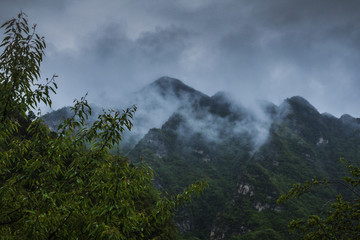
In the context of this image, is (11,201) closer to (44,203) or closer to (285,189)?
(44,203)

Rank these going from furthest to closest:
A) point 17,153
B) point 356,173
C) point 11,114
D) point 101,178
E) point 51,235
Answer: point 356,173 → point 17,153 → point 101,178 → point 11,114 → point 51,235

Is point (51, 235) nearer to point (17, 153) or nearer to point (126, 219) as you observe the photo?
point (126, 219)

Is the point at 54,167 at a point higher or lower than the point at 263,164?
lower

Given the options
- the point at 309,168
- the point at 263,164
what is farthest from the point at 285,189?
the point at 309,168

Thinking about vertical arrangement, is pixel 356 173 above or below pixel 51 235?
above

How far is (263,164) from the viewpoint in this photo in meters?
183

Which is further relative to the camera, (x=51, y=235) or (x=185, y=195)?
(x=185, y=195)

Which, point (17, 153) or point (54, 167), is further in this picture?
point (17, 153)

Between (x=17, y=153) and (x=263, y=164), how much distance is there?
194018mm

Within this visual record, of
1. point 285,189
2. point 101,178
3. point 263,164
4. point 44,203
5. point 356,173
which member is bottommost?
point 44,203

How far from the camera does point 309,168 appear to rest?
609ft

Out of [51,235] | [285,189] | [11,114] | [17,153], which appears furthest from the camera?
[285,189]

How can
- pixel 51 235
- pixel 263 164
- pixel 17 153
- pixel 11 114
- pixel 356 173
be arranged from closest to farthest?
pixel 51 235 → pixel 11 114 → pixel 17 153 → pixel 356 173 → pixel 263 164

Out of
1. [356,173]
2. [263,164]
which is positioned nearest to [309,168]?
[263,164]
